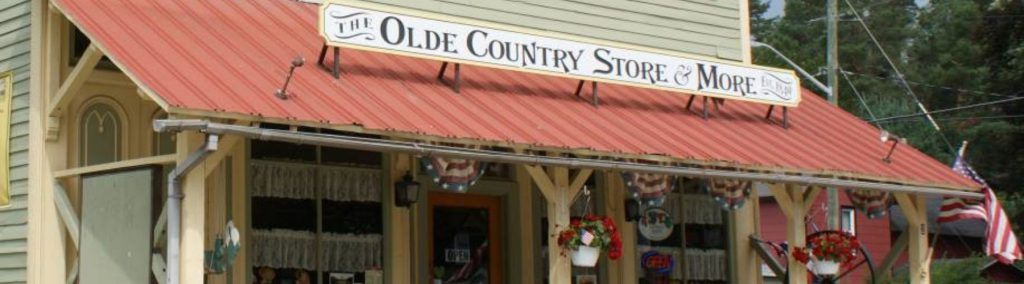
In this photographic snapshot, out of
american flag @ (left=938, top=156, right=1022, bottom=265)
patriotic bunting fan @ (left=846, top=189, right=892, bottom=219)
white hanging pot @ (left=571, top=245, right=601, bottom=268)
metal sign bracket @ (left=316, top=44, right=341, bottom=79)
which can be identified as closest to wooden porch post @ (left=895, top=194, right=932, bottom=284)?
patriotic bunting fan @ (left=846, top=189, right=892, bottom=219)

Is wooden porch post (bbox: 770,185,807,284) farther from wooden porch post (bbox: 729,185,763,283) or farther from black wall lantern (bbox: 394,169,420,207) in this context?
black wall lantern (bbox: 394,169,420,207)

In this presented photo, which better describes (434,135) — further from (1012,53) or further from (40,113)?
(1012,53)

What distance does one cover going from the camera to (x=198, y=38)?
10891mm

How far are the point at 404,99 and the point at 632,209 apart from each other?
4.42 meters

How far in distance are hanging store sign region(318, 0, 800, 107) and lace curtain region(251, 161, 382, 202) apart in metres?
1.45

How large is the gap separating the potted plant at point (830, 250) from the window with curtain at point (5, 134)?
23.4 ft

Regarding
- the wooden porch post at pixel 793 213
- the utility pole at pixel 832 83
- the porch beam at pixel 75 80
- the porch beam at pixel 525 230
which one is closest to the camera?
the porch beam at pixel 75 80

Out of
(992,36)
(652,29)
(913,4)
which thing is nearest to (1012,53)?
(992,36)

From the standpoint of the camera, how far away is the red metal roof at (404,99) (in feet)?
32.7

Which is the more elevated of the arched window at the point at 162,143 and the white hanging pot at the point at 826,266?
the arched window at the point at 162,143

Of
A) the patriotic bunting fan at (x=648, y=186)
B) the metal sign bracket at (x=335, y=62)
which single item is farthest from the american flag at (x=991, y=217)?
the metal sign bracket at (x=335, y=62)

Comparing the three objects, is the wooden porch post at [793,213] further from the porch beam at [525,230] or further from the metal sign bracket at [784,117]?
the porch beam at [525,230]

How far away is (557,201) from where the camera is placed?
11.6 meters

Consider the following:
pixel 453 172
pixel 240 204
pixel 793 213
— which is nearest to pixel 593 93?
pixel 793 213
